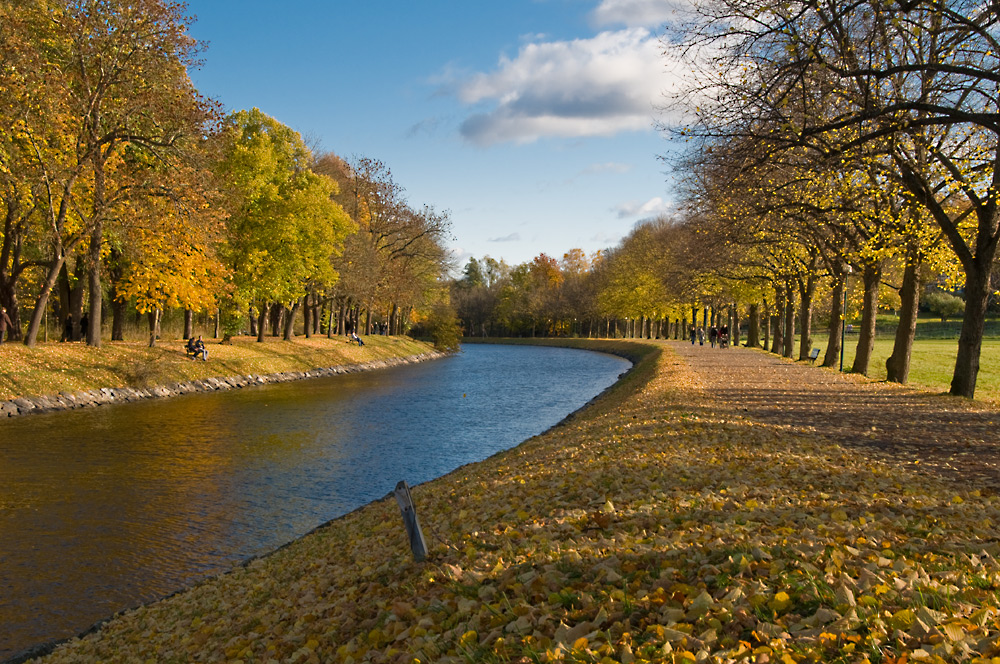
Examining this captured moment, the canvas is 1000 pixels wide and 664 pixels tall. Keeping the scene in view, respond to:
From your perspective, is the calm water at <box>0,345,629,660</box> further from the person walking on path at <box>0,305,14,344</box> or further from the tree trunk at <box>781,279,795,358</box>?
the tree trunk at <box>781,279,795,358</box>

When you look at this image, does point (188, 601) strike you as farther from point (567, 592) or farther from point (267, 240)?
point (267, 240)

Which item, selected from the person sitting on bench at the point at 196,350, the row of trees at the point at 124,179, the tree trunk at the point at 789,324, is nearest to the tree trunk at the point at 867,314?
the tree trunk at the point at 789,324

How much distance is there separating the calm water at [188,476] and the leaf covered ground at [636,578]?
4.91ft

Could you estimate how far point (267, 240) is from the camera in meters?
41.3

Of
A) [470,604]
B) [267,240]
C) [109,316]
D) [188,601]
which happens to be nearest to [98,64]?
[267,240]

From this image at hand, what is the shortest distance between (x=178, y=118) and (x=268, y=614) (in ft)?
94.6

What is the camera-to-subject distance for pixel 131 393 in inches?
1118

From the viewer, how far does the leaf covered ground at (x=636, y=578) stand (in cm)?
455

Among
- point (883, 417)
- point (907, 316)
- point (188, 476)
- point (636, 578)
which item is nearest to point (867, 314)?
point (907, 316)

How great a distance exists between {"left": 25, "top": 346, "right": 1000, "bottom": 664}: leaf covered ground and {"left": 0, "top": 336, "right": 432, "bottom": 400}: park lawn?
67.1 feet

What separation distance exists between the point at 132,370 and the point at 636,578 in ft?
97.5

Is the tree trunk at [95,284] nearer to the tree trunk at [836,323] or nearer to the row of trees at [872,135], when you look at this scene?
the row of trees at [872,135]

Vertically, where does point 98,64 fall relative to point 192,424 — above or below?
above

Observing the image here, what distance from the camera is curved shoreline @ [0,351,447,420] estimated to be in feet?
77.2
